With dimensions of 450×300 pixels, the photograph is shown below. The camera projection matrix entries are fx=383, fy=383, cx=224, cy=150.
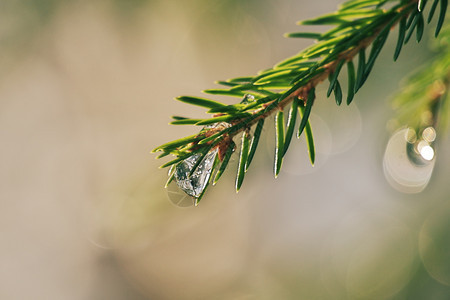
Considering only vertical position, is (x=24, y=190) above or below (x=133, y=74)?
below

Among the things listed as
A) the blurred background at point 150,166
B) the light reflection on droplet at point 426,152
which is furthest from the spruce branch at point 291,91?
the blurred background at point 150,166

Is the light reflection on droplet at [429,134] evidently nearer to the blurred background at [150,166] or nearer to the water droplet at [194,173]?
the water droplet at [194,173]

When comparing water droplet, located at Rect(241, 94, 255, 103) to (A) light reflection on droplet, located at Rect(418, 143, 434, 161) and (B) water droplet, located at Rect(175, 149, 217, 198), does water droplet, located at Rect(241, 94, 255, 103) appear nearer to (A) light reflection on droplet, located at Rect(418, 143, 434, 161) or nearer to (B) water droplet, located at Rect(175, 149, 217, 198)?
(B) water droplet, located at Rect(175, 149, 217, 198)

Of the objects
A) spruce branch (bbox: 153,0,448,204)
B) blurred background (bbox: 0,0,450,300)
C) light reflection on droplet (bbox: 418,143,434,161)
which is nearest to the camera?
spruce branch (bbox: 153,0,448,204)

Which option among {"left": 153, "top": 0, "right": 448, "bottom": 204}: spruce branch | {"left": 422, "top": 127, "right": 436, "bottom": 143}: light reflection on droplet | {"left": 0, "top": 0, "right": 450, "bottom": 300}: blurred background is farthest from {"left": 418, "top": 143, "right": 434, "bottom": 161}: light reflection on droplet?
{"left": 0, "top": 0, "right": 450, "bottom": 300}: blurred background

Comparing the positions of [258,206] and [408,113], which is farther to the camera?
[258,206]

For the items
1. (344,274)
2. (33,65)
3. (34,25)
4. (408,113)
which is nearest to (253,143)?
(408,113)

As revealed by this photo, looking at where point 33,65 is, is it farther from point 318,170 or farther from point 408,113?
point 408,113
